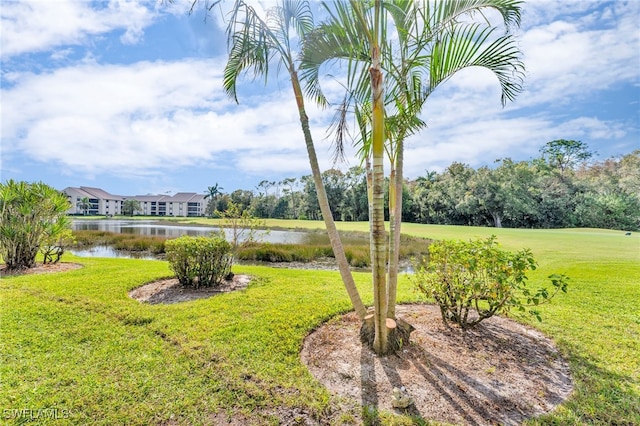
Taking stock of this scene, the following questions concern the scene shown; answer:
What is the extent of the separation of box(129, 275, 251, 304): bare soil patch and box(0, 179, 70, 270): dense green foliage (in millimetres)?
3933

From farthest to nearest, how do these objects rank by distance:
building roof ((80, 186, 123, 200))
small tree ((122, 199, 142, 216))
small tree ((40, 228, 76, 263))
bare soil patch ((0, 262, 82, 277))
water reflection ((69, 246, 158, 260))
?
building roof ((80, 186, 123, 200)) → small tree ((122, 199, 142, 216)) → water reflection ((69, 246, 158, 260)) → small tree ((40, 228, 76, 263)) → bare soil patch ((0, 262, 82, 277))

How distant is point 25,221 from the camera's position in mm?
7941

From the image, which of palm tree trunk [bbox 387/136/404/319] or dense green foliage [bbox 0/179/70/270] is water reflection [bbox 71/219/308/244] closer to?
dense green foliage [bbox 0/179/70/270]

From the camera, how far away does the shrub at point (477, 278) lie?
3545 millimetres

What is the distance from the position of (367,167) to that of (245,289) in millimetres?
3930

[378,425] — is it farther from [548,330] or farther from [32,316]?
[32,316]

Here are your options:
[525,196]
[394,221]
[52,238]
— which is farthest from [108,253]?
[525,196]

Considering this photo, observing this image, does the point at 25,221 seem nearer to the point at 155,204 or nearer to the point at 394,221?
the point at 394,221

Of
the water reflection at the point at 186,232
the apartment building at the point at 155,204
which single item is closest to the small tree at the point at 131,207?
the apartment building at the point at 155,204

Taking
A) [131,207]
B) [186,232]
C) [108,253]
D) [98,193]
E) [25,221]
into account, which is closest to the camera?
[25,221]

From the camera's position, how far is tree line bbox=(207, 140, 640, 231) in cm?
3262

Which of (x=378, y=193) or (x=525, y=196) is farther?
(x=525, y=196)

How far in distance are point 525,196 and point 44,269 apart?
42.1 m

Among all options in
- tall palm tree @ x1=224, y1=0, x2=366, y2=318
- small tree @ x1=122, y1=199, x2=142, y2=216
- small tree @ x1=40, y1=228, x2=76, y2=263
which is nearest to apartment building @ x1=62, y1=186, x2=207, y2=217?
small tree @ x1=122, y1=199, x2=142, y2=216
